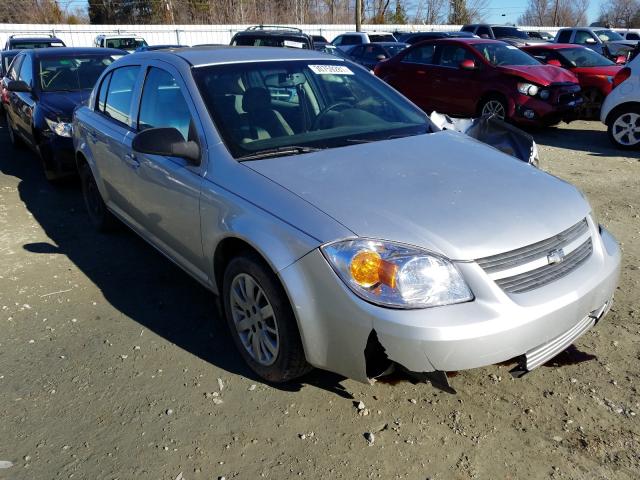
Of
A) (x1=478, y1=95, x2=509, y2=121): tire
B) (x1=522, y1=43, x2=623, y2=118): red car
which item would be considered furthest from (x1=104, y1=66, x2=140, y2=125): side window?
(x1=522, y1=43, x2=623, y2=118): red car

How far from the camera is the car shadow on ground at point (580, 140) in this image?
8422 millimetres

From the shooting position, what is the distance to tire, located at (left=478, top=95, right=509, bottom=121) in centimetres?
959

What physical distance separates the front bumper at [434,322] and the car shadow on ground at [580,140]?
682 cm

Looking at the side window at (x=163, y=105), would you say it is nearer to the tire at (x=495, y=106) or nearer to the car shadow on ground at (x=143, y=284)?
the car shadow on ground at (x=143, y=284)

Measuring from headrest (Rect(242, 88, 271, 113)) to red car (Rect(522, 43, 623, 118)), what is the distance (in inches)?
350

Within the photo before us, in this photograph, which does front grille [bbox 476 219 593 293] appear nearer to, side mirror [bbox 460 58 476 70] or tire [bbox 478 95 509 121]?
tire [bbox 478 95 509 121]

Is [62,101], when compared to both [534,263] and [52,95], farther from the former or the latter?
[534,263]

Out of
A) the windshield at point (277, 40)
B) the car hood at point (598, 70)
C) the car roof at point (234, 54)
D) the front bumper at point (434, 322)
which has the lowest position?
the front bumper at point (434, 322)

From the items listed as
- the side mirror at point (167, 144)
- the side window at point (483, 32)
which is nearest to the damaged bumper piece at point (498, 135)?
the side mirror at point (167, 144)

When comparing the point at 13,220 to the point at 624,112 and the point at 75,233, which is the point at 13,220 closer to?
the point at 75,233

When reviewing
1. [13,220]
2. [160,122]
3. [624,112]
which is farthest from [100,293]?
[624,112]

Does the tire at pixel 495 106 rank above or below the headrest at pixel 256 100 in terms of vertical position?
below

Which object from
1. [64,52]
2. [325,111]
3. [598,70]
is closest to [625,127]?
[598,70]

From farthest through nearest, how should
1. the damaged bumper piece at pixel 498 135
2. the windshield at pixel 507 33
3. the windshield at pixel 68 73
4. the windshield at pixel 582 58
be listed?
the windshield at pixel 507 33 → the windshield at pixel 582 58 → the windshield at pixel 68 73 → the damaged bumper piece at pixel 498 135
